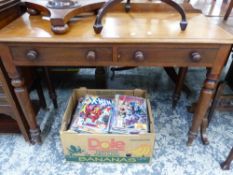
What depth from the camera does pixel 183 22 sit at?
0.87 m

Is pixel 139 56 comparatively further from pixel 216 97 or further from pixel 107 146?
pixel 216 97

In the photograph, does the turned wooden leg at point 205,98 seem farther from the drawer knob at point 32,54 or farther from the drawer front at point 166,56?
the drawer knob at point 32,54

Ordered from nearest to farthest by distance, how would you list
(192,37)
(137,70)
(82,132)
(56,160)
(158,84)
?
(192,37), (82,132), (56,160), (158,84), (137,70)

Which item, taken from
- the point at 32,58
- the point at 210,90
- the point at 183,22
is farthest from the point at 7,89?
the point at 210,90

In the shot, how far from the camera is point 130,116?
3.80 ft

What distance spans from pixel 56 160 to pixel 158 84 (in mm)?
1124

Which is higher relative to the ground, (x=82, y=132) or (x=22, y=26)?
(x=22, y=26)

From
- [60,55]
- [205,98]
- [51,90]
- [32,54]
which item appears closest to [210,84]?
[205,98]

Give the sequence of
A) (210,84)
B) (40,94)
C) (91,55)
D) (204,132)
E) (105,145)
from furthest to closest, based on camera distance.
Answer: (40,94)
(204,132)
(105,145)
(210,84)
(91,55)

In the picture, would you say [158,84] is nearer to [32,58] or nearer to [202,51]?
[202,51]

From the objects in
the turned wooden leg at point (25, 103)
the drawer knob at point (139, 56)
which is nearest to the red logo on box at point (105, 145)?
the turned wooden leg at point (25, 103)

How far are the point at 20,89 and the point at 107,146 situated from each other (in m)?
0.54

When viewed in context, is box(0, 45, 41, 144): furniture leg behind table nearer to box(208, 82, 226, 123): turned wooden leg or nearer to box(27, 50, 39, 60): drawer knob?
box(27, 50, 39, 60): drawer knob

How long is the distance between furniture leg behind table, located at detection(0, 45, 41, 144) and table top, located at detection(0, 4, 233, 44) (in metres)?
0.10
